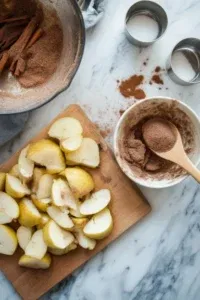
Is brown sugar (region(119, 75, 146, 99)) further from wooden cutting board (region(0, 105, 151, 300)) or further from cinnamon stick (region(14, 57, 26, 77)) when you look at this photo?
cinnamon stick (region(14, 57, 26, 77))

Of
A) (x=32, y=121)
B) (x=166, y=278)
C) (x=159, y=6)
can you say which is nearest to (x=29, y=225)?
(x=32, y=121)

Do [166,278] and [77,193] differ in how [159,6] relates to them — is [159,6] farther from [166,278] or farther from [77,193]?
[166,278]

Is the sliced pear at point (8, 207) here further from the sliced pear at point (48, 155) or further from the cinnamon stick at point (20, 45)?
the cinnamon stick at point (20, 45)


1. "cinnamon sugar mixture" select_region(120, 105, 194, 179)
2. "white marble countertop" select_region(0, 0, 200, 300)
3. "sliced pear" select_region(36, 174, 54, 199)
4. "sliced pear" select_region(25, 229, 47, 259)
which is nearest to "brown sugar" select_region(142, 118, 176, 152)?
"cinnamon sugar mixture" select_region(120, 105, 194, 179)

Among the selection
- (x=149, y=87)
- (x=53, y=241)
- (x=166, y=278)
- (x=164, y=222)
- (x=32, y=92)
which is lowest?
Answer: (x=166, y=278)

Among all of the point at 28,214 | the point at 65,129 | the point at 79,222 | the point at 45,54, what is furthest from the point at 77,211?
the point at 45,54
